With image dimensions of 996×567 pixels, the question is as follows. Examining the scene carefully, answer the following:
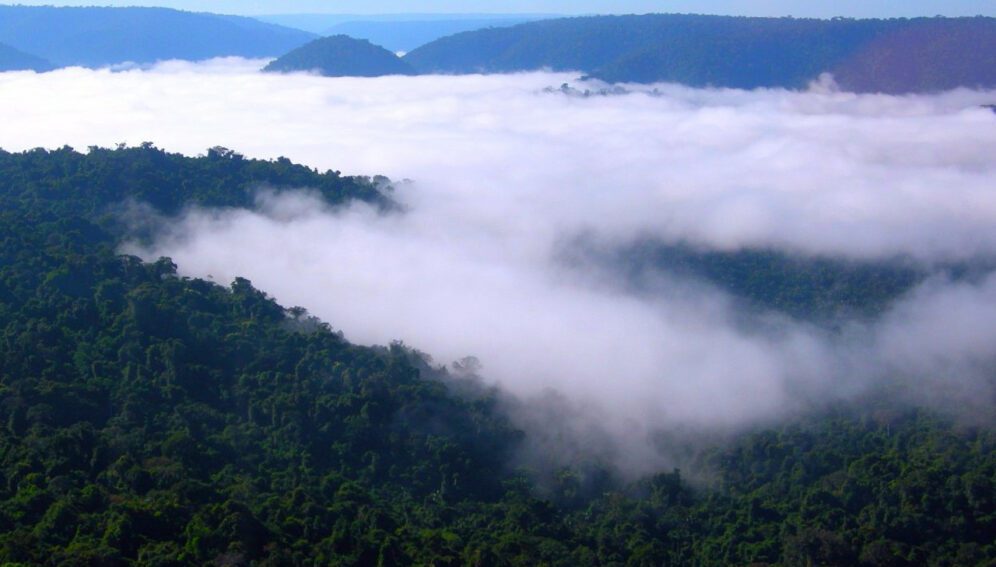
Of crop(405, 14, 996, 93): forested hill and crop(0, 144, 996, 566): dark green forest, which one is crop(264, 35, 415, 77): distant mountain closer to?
crop(405, 14, 996, 93): forested hill

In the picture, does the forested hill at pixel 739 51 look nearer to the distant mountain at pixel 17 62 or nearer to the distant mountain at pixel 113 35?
the distant mountain at pixel 113 35

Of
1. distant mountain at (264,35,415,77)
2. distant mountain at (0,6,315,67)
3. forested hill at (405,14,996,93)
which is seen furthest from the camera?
distant mountain at (0,6,315,67)

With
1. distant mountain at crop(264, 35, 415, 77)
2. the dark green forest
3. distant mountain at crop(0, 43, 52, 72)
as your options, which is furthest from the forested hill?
the dark green forest

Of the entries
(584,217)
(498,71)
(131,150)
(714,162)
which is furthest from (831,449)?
(498,71)

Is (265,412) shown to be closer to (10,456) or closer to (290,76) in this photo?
(10,456)

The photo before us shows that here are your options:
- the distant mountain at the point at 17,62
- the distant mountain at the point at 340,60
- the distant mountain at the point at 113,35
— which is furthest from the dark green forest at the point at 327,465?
the distant mountain at the point at 113,35

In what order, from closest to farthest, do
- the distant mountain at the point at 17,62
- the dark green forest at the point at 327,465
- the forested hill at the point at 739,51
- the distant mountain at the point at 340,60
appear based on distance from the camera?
1. the dark green forest at the point at 327,465
2. the forested hill at the point at 739,51
3. the distant mountain at the point at 17,62
4. the distant mountain at the point at 340,60
